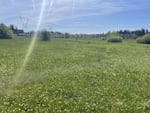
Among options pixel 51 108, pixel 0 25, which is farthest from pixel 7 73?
pixel 0 25

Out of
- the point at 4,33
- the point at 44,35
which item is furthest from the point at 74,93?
the point at 4,33

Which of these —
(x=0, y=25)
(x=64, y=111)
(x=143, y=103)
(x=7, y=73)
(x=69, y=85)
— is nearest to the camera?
(x=64, y=111)

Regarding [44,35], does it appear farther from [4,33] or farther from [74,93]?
[74,93]

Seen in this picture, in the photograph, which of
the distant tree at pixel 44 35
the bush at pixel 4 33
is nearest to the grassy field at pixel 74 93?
the distant tree at pixel 44 35

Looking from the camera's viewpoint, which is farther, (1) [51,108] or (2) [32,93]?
(2) [32,93]

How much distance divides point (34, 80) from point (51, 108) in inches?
303

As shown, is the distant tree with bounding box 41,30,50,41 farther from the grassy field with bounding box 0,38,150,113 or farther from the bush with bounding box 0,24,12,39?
the grassy field with bounding box 0,38,150,113

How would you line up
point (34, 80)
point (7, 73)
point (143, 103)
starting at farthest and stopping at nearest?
point (7, 73)
point (34, 80)
point (143, 103)

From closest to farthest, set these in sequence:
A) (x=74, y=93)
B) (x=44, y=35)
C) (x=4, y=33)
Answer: (x=74, y=93), (x=44, y=35), (x=4, y=33)

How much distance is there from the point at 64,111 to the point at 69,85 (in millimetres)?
5587

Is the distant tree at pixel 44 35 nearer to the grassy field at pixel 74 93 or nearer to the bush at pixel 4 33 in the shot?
the bush at pixel 4 33

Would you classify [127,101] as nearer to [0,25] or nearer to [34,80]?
[34,80]

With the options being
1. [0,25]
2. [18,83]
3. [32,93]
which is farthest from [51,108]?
[0,25]

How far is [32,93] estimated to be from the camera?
15359 mm
